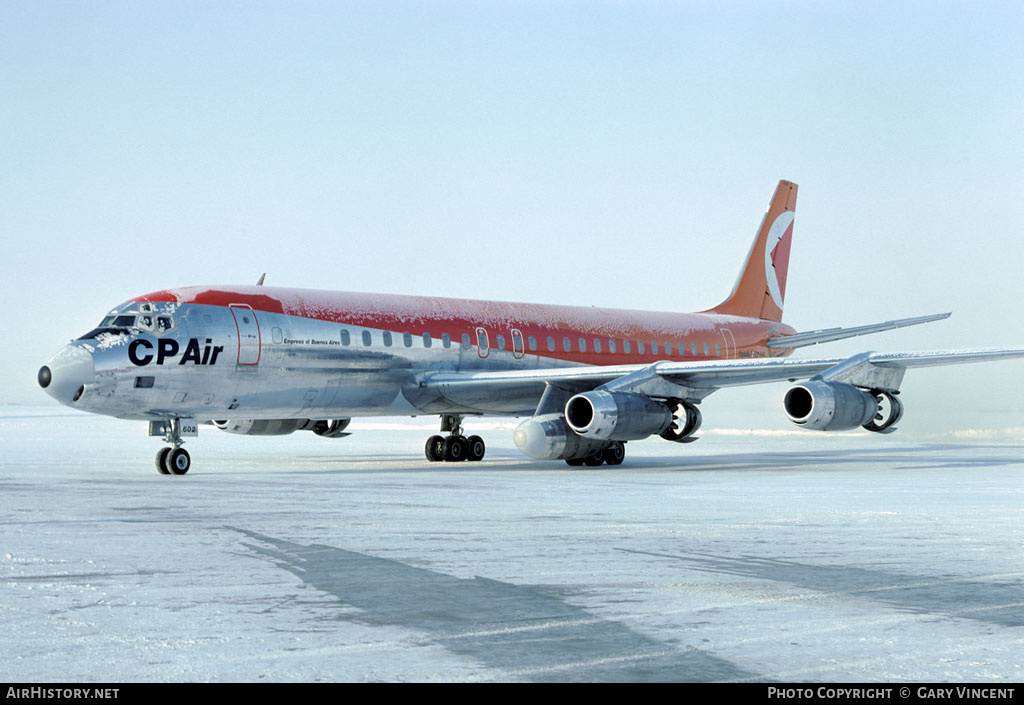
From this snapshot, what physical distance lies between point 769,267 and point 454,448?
13371 mm

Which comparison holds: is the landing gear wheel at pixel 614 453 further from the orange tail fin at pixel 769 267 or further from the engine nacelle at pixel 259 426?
the orange tail fin at pixel 769 267

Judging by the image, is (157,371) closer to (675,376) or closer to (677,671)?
(675,376)

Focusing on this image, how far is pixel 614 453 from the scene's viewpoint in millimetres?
24719

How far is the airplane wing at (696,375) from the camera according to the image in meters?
22.5

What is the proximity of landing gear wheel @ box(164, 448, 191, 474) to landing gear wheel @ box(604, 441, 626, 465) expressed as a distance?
8733 millimetres

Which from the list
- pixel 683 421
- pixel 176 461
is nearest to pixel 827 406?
pixel 683 421

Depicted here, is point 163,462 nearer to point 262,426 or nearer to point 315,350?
point 315,350

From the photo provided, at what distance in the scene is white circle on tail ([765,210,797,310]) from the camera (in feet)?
117

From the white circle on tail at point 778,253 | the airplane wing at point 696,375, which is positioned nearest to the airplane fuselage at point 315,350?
the airplane wing at point 696,375

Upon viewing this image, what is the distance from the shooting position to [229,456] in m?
27.9

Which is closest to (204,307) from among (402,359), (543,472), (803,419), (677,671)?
(402,359)

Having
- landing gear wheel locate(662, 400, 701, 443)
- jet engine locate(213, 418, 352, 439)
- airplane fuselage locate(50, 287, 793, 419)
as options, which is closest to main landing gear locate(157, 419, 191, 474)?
airplane fuselage locate(50, 287, 793, 419)

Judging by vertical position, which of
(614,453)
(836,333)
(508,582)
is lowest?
(508,582)

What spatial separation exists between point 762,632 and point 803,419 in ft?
53.3
